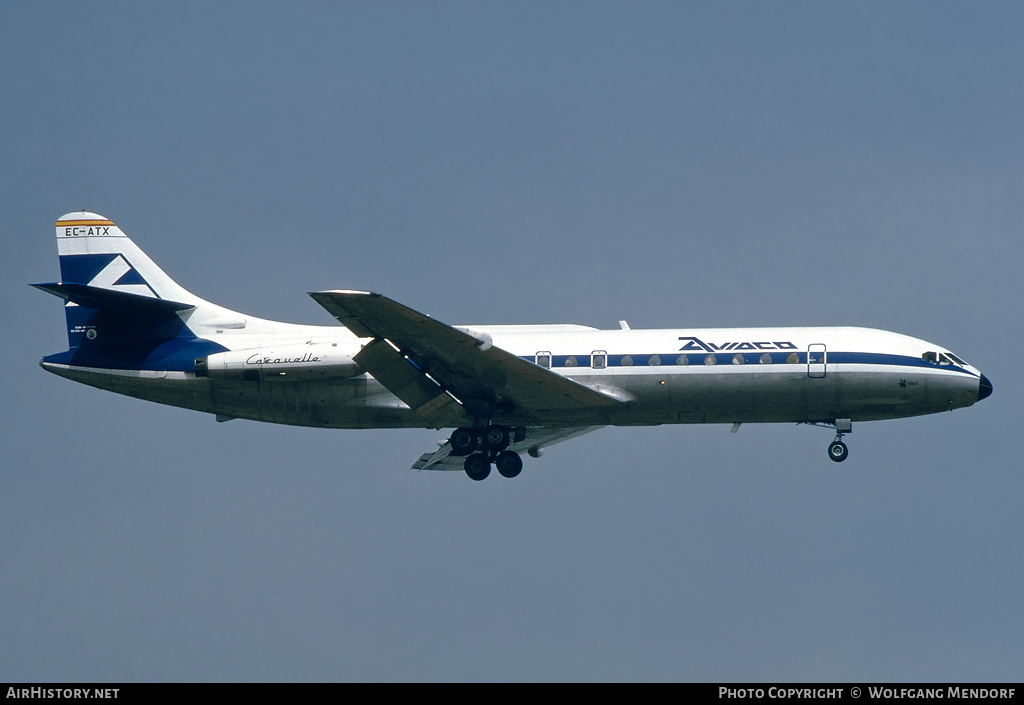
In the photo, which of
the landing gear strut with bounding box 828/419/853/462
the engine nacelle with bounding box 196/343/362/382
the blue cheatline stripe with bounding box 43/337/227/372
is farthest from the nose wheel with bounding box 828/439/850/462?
the blue cheatline stripe with bounding box 43/337/227/372

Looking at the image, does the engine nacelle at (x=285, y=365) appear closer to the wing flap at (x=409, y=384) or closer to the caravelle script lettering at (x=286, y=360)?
the caravelle script lettering at (x=286, y=360)

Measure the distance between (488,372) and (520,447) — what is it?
19.1ft

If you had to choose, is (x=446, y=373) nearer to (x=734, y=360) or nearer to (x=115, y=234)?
(x=734, y=360)

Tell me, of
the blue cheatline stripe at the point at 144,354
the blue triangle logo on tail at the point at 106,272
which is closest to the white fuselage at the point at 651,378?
the blue cheatline stripe at the point at 144,354

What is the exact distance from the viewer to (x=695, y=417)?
3769 centimetres

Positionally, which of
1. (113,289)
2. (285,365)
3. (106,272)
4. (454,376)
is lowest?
(454,376)

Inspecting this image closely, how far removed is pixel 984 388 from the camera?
124ft

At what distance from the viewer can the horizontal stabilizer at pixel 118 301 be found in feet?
123

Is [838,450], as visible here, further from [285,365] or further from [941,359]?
[285,365]

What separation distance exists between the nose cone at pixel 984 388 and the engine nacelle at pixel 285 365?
666 inches

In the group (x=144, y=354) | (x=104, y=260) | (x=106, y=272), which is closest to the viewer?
(x=144, y=354)

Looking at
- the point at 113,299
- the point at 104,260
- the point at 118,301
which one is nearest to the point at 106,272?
the point at 104,260
